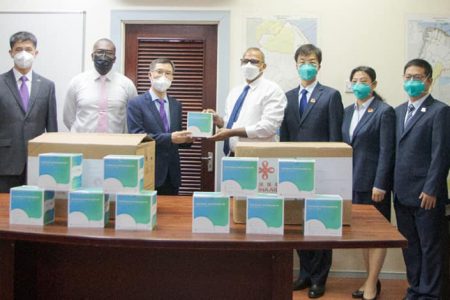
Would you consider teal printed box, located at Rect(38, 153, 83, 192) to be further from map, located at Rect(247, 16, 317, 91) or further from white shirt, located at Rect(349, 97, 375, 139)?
map, located at Rect(247, 16, 317, 91)

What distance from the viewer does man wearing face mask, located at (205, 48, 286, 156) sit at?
2.99m

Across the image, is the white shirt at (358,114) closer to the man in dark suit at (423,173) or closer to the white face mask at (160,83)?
the man in dark suit at (423,173)

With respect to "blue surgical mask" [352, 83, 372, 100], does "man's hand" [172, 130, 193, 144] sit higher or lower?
lower

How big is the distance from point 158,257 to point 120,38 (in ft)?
8.07

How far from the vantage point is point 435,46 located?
11.9ft

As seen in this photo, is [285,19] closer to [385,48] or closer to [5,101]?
[385,48]

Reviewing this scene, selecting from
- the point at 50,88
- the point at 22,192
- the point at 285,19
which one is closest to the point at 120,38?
the point at 50,88

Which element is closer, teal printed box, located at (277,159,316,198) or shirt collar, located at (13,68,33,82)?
teal printed box, located at (277,159,316,198)

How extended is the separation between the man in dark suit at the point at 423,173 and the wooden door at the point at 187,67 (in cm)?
148

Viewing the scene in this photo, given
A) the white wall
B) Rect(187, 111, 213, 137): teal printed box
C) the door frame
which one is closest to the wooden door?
the door frame

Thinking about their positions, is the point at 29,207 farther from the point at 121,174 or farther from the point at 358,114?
the point at 358,114

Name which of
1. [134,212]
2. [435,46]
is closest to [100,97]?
[134,212]

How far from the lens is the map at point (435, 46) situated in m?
3.63

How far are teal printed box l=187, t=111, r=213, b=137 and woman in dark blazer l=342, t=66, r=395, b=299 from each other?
120 centimetres
